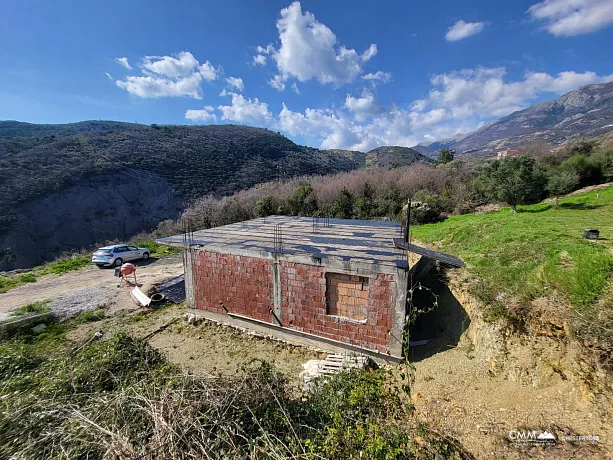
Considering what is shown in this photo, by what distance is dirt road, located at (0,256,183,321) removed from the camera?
38.5 feet

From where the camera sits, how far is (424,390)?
582 cm

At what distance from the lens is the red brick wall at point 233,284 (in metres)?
8.55

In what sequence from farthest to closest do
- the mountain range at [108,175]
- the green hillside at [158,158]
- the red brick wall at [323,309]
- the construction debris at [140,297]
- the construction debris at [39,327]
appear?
1. the green hillside at [158,158]
2. the mountain range at [108,175]
3. the construction debris at [140,297]
4. the construction debris at [39,327]
5. the red brick wall at [323,309]

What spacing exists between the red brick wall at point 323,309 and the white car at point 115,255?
15.8m

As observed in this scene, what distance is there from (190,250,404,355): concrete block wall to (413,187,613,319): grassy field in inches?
116


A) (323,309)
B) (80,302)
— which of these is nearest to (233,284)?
(323,309)

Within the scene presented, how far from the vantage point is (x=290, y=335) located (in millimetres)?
8328

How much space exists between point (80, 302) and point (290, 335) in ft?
34.6

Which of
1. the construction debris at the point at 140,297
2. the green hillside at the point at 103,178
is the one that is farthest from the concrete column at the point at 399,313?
the green hillside at the point at 103,178

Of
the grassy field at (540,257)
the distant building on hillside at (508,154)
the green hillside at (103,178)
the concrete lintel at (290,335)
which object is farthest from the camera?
the green hillside at (103,178)

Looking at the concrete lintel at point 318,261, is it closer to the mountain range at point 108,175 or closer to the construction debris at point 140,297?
the construction debris at point 140,297

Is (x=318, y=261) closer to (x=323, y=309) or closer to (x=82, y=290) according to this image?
(x=323, y=309)

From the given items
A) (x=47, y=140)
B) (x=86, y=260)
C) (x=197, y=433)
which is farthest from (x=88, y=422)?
(x=47, y=140)

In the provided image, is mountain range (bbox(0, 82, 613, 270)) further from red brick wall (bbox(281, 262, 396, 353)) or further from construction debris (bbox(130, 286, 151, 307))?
red brick wall (bbox(281, 262, 396, 353))
